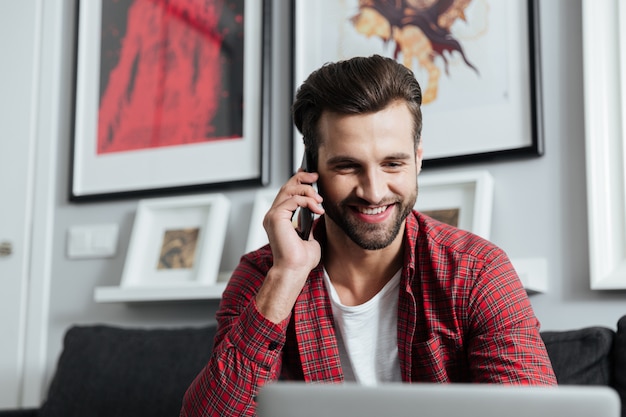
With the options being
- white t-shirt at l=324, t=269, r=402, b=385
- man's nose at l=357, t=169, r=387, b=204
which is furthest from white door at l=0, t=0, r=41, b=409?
man's nose at l=357, t=169, r=387, b=204

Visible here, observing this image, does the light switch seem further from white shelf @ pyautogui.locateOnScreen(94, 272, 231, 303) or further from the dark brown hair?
the dark brown hair

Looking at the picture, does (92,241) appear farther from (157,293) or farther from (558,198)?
(558,198)

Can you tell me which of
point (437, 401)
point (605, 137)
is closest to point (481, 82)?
point (605, 137)

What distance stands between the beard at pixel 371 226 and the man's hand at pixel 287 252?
6cm

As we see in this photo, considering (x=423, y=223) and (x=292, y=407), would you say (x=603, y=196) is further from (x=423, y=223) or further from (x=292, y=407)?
(x=292, y=407)

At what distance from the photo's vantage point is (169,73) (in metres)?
2.61

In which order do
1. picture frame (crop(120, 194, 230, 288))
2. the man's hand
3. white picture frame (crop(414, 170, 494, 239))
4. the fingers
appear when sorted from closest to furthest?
the man's hand, the fingers, white picture frame (crop(414, 170, 494, 239)), picture frame (crop(120, 194, 230, 288))

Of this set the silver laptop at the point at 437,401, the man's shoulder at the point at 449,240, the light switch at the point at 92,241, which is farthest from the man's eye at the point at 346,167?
the light switch at the point at 92,241

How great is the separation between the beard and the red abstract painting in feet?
3.11

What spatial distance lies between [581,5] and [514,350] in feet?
3.48

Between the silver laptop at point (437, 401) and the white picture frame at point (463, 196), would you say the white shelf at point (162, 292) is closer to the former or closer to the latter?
the white picture frame at point (463, 196)

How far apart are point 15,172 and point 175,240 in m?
0.75

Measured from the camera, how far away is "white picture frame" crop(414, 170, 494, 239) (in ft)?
6.50

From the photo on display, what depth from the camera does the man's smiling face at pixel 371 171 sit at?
1.52 meters
